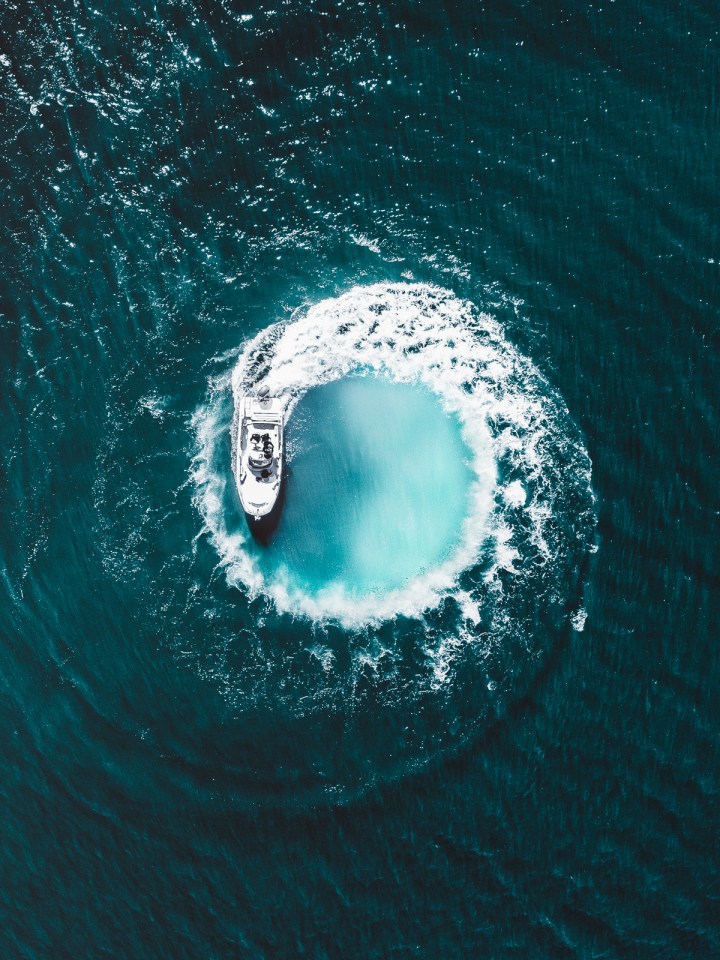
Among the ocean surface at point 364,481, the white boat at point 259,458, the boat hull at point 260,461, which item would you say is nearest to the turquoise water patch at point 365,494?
the ocean surface at point 364,481

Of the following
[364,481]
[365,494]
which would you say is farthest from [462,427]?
[365,494]

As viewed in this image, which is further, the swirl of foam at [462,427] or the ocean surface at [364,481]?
the swirl of foam at [462,427]

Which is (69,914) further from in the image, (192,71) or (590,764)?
(192,71)

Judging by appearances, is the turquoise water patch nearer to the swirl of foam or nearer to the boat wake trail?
the boat wake trail

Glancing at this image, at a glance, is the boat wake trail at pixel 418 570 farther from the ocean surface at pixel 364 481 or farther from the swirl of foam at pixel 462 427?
the ocean surface at pixel 364 481

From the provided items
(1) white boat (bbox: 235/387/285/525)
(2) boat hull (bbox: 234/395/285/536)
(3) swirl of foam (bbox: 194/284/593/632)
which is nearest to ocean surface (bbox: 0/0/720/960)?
(3) swirl of foam (bbox: 194/284/593/632)
